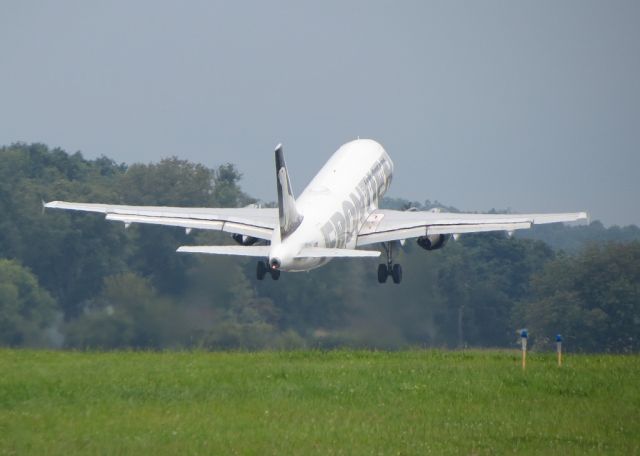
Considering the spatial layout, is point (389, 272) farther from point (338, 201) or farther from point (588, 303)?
point (588, 303)

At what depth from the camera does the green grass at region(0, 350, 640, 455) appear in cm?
2589

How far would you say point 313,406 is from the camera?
29375 millimetres

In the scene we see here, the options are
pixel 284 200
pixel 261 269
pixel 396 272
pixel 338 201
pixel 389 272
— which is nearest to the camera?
pixel 284 200

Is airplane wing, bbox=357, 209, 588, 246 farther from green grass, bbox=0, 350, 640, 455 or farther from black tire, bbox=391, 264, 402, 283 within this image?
green grass, bbox=0, 350, 640, 455

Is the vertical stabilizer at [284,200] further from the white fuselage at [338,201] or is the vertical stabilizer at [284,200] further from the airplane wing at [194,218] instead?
the airplane wing at [194,218]

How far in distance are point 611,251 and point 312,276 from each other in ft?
63.5

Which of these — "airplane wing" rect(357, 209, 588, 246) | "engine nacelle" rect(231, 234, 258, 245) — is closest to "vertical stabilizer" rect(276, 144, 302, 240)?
"engine nacelle" rect(231, 234, 258, 245)

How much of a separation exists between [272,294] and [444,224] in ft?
28.2

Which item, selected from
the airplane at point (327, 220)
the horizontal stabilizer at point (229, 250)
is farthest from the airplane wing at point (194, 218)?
the horizontal stabilizer at point (229, 250)

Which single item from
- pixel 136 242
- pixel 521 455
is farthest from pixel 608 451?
pixel 136 242

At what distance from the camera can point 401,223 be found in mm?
59750

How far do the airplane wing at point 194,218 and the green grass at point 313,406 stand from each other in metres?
19.6

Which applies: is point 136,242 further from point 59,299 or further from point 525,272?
point 525,272

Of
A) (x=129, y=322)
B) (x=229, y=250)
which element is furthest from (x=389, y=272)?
(x=129, y=322)
